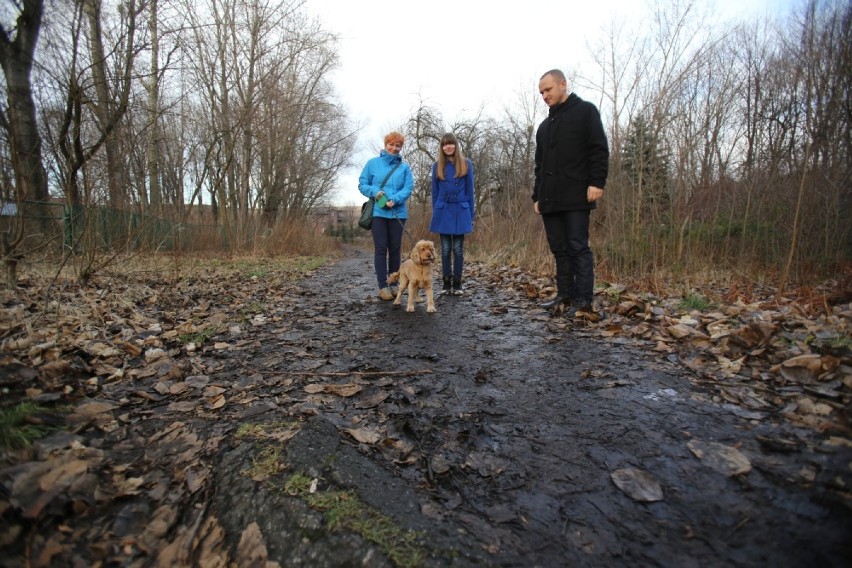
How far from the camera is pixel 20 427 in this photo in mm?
1779

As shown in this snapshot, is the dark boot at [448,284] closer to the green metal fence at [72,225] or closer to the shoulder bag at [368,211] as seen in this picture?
the shoulder bag at [368,211]

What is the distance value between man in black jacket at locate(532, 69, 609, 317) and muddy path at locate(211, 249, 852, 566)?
1152 mm

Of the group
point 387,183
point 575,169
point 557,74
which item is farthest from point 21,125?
point 575,169

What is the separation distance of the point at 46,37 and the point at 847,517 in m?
7.97

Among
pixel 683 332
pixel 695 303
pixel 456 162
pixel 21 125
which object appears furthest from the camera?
pixel 456 162

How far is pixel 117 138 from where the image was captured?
214 inches

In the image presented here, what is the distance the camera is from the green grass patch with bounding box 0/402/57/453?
5.46 ft

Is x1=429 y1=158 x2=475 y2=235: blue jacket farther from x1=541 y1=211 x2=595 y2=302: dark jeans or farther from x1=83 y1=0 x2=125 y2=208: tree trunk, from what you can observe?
x1=83 y1=0 x2=125 y2=208: tree trunk

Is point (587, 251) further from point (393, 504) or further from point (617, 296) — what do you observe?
point (393, 504)

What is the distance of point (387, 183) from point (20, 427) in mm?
4407

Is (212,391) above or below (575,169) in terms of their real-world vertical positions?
below

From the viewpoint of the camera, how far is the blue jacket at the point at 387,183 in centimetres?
545

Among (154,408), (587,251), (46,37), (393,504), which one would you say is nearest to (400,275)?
(587,251)

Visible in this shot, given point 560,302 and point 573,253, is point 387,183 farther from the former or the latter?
point 560,302
